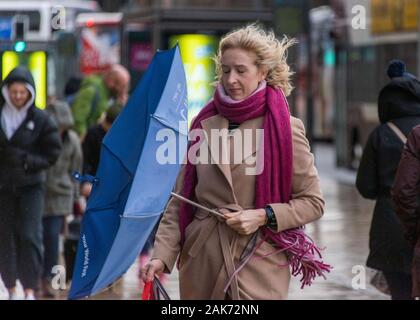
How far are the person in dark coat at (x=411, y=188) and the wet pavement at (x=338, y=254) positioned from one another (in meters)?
2.02

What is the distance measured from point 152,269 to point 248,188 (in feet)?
1.65

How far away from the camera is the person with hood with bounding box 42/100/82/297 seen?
11.5m

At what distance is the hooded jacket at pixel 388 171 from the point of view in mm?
8461

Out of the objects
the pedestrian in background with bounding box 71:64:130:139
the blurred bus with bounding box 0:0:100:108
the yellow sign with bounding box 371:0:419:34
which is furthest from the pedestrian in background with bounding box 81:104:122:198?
the yellow sign with bounding box 371:0:419:34

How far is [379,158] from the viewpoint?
8.60 metres

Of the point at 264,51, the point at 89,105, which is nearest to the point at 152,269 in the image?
the point at 264,51

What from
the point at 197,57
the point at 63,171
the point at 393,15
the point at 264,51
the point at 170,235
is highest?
the point at 264,51

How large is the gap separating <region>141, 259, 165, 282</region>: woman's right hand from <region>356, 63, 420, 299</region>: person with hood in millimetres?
3059

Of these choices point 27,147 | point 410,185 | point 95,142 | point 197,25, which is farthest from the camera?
point 197,25

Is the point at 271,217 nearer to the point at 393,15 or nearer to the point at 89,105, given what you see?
the point at 89,105

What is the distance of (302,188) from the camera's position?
5699 millimetres
